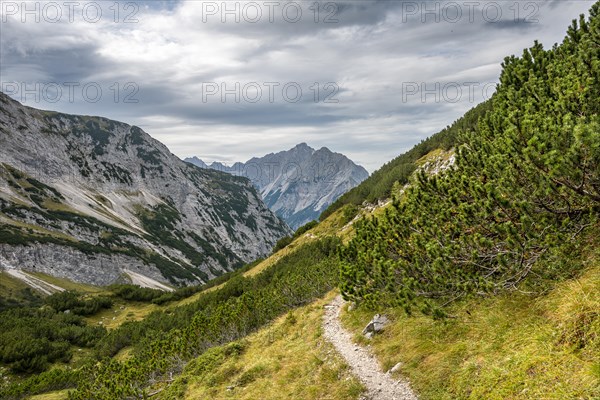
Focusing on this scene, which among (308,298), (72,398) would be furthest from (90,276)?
(308,298)

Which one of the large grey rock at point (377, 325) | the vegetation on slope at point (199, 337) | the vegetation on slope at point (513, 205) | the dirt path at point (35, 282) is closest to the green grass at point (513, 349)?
the vegetation on slope at point (513, 205)

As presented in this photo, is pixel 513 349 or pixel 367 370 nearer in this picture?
pixel 513 349

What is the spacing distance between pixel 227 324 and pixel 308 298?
6.08m

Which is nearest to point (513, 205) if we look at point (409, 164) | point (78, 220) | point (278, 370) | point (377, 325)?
point (377, 325)

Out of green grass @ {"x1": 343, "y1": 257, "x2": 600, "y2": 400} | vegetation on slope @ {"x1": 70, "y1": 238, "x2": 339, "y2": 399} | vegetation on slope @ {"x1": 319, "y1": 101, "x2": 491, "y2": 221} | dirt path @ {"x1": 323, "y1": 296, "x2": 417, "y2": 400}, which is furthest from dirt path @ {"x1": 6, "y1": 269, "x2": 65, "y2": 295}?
green grass @ {"x1": 343, "y1": 257, "x2": 600, "y2": 400}

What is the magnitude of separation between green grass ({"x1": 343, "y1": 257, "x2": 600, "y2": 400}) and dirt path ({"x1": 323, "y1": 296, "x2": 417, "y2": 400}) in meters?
0.33

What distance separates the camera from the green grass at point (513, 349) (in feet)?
18.4

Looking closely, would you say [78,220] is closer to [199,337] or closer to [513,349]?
[199,337]

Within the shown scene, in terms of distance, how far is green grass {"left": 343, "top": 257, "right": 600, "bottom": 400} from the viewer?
5.59 meters

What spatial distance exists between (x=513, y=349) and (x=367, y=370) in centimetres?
441

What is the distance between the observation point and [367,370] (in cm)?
1008

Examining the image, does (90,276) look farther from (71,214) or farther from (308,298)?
(308,298)

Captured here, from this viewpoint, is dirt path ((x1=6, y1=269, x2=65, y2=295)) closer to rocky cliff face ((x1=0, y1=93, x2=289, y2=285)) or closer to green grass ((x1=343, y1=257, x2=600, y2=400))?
rocky cliff face ((x1=0, y1=93, x2=289, y2=285))

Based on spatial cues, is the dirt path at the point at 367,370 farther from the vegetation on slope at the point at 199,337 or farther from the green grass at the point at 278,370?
the vegetation on slope at the point at 199,337
